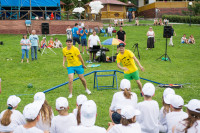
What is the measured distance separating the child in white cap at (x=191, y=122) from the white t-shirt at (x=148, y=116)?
3.01 feet

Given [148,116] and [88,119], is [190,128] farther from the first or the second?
[88,119]

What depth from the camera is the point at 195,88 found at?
1002 centimetres

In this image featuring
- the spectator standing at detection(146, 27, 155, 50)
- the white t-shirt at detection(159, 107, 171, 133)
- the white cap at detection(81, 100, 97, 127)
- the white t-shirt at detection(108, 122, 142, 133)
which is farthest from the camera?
the spectator standing at detection(146, 27, 155, 50)

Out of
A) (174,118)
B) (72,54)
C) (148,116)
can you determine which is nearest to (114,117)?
(148,116)

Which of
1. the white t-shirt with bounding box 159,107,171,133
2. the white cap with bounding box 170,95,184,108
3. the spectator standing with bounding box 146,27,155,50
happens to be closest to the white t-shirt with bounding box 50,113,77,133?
the white cap with bounding box 170,95,184,108

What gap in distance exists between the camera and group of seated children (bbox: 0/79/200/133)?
3.49 m

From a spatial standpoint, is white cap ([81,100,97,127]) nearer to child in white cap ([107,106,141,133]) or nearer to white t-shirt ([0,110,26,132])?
child in white cap ([107,106,141,133])

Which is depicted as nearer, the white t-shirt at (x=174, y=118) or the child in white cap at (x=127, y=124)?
the child in white cap at (x=127, y=124)

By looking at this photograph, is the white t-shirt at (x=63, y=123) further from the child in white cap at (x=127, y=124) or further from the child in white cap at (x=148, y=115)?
the child in white cap at (x=148, y=115)

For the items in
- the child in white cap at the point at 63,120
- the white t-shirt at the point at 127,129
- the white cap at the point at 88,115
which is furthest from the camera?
the child in white cap at the point at 63,120

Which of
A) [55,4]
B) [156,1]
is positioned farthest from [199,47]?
[156,1]

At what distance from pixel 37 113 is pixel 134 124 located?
142 cm

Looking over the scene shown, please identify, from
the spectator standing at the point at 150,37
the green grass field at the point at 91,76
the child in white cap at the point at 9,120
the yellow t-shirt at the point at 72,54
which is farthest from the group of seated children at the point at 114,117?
Result: the spectator standing at the point at 150,37

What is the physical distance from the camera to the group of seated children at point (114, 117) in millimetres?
3490
